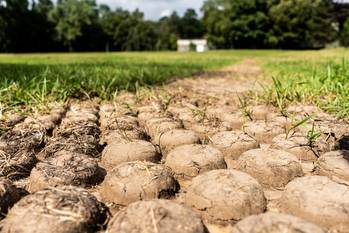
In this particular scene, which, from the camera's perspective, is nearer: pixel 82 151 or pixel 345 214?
pixel 345 214

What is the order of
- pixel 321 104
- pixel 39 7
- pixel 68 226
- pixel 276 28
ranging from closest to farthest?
pixel 68 226, pixel 321 104, pixel 276 28, pixel 39 7

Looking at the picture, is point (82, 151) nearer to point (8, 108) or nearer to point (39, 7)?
point (8, 108)

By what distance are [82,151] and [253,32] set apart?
59.3 meters

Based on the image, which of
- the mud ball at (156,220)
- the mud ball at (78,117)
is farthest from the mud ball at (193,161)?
the mud ball at (78,117)

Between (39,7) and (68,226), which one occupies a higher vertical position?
(39,7)

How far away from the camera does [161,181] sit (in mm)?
1804

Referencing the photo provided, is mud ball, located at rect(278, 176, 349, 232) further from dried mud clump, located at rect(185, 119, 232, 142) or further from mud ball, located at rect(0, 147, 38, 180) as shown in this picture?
mud ball, located at rect(0, 147, 38, 180)

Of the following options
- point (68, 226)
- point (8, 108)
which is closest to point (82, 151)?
point (68, 226)

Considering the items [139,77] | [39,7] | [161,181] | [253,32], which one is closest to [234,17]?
[253,32]

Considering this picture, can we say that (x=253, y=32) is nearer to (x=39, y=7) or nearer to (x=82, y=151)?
(x=39, y=7)

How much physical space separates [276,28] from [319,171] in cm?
5900

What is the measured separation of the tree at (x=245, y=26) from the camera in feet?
193

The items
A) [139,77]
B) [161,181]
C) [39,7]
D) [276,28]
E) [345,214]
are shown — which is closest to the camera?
[345,214]

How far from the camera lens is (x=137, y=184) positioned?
1.75 m
